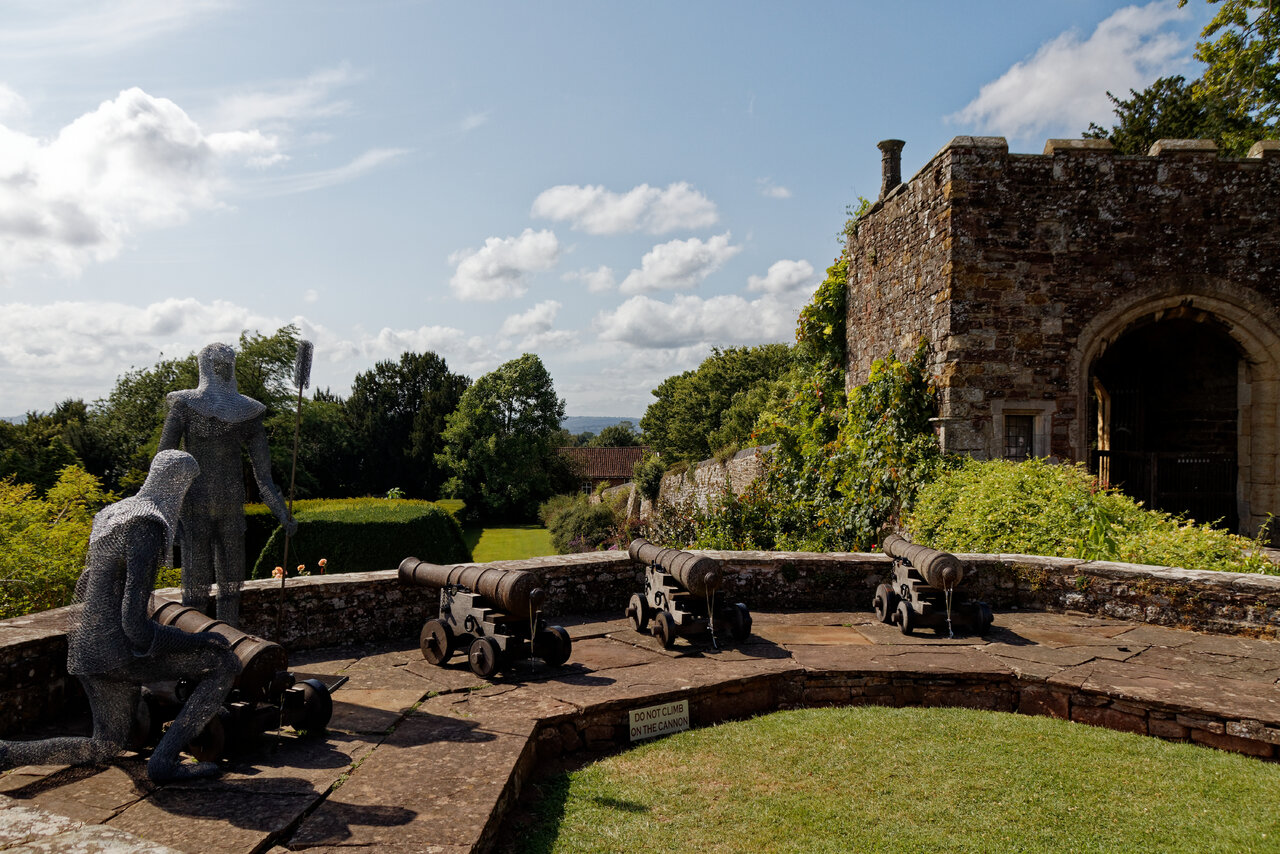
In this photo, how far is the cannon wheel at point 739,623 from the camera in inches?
229

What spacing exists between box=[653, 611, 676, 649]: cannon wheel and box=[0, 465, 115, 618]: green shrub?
13.4 ft

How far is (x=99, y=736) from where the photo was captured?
3.38 meters

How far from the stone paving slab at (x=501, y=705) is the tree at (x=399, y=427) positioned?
38.8 metres

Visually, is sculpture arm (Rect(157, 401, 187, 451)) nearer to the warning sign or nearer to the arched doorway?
the warning sign

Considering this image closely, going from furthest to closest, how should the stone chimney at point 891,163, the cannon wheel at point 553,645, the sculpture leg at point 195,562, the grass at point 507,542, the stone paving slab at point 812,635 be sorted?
1. the grass at point 507,542
2. the stone chimney at point 891,163
3. the stone paving slab at point 812,635
4. the cannon wheel at point 553,645
5. the sculpture leg at point 195,562

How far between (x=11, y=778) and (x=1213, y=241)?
12.8 m

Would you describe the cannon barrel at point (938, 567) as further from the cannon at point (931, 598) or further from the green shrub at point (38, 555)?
the green shrub at point (38, 555)

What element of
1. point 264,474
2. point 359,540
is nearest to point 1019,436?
point 264,474

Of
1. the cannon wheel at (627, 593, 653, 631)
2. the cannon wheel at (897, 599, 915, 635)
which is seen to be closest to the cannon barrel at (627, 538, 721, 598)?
the cannon wheel at (627, 593, 653, 631)

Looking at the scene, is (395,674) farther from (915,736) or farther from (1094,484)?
(1094,484)

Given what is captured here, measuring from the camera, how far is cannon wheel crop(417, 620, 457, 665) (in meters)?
5.24

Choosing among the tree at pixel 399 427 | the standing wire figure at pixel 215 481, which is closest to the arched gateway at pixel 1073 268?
the standing wire figure at pixel 215 481

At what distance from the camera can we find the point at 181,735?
3373mm

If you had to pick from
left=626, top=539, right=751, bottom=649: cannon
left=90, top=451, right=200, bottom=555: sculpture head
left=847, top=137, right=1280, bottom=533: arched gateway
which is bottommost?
left=626, top=539, right=751, bottom=649: cannon
